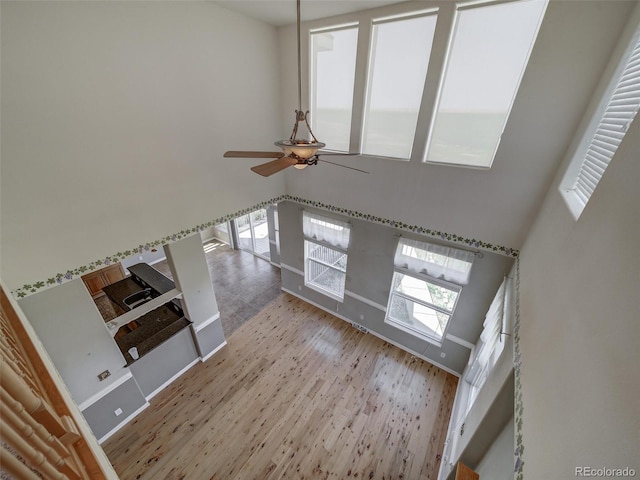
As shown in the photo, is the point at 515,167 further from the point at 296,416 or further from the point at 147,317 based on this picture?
the point at 147,317

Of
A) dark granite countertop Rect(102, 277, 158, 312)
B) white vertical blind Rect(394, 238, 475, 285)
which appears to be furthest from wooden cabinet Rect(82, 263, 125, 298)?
white vertical blind Rect(394, 238, 475, 285)

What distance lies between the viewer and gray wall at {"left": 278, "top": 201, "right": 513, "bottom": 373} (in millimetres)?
3768

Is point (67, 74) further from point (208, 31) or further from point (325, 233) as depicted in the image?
point (325, 233)

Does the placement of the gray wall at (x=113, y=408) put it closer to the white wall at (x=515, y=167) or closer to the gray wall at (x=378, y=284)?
the gray wall at (x=378, y=284)

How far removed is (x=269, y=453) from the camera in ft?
11.7

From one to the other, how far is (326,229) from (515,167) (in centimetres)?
304

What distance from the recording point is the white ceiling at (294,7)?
2979mm

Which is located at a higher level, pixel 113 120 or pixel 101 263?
pixel 113 120

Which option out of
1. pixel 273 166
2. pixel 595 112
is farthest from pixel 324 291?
pixel 595 112

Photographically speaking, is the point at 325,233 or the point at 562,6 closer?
the point at 562,6

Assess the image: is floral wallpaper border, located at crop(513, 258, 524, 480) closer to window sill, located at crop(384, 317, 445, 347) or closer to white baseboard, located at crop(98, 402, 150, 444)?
window sill, located at crop(384, 317, 445, 347)

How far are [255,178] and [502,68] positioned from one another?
137 inches

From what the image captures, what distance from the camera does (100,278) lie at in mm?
6418

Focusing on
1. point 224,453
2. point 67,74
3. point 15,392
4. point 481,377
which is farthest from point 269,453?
point 67,74
